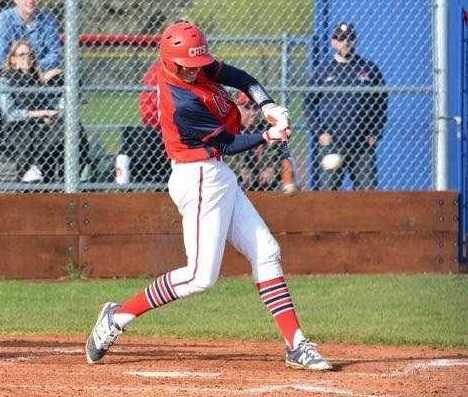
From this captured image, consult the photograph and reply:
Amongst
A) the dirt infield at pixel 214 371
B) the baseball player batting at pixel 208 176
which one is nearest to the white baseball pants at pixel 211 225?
the baseball player batting at pixel 208 176

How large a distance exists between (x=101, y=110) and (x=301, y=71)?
1.68 m

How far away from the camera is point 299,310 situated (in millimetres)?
9445

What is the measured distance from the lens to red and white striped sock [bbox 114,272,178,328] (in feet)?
22.6

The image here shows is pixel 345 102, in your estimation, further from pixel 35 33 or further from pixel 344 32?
pixel 35 33

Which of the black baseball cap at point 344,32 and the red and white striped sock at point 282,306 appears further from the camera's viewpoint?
the black baseball cap at point 344,32

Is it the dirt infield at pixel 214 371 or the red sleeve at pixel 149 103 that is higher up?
the red sleeve at pixel 149 103

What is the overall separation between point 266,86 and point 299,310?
7.69 feet

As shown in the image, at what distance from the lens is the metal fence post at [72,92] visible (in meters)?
10.6

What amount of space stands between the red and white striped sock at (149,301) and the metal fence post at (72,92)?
147 inches

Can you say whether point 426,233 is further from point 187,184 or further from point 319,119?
point 187,184

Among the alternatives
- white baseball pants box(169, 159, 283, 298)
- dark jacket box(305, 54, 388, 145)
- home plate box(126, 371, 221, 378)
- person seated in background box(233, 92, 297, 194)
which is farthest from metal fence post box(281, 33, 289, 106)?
home plate box(126, 371, 221, 378)

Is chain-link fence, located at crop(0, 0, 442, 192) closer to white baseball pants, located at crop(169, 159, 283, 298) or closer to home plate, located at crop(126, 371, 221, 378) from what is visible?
white baseball pants, located at crop(169, 159, 283, 298)

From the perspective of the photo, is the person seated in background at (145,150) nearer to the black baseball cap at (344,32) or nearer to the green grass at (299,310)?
the green grass at (299,310)

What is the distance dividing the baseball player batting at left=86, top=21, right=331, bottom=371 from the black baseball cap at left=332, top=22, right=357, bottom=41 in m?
4.12
